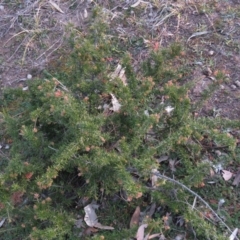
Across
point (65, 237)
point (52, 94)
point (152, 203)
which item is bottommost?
point (65, 237)

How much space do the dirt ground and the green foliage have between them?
0.92 m

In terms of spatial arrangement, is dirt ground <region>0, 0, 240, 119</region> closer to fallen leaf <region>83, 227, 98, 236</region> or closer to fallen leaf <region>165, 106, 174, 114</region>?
fallen leaf <region>165, 106, 174, 114</region>

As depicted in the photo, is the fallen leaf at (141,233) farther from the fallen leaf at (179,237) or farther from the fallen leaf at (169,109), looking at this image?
the fallen leaf at (169,109)

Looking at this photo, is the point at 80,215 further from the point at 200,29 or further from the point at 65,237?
the point at 200,29

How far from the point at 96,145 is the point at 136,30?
1.92m

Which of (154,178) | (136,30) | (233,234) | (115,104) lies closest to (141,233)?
(154,178)

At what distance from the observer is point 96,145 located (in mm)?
2580

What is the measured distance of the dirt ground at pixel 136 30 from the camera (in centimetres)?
388

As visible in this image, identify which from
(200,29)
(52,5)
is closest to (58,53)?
(52,5)

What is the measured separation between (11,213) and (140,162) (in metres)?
0.92

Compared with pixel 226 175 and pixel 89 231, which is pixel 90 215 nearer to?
pixel 89 231

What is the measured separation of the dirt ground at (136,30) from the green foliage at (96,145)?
92cm

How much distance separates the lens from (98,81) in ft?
9.45

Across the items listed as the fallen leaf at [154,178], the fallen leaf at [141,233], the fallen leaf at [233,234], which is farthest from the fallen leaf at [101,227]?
the fallen leaf at [233,234]
